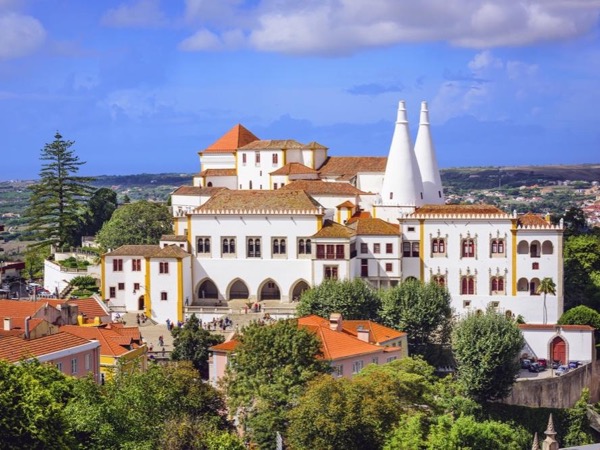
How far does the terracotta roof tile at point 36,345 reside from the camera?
40781mm

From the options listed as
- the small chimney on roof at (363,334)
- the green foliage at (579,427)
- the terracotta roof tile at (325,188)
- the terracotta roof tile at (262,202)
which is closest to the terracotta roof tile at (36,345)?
the small chimney on roof at (363,334)

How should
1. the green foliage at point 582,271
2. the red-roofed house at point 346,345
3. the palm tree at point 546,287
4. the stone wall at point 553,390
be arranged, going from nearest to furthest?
1. the red-roofed house at point 346,345
2. the stone wall at point 553,390
3. the palm tree at point 546,287
4. the green foliage at point 582,271

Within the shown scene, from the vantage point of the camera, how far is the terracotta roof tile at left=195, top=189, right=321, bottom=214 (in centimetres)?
6656

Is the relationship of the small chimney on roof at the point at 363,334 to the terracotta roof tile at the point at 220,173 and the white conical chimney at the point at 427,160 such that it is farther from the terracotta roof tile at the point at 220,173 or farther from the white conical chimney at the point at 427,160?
the terracotta roof tile at the point at 220,173

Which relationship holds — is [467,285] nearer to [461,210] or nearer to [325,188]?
[461,210]

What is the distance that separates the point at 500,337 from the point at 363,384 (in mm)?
14999

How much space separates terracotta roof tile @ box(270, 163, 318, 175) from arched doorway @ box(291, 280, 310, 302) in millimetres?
11637

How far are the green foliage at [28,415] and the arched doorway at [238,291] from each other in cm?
3318

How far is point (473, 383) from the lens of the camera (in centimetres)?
5469

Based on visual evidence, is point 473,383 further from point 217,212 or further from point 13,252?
point 13,252

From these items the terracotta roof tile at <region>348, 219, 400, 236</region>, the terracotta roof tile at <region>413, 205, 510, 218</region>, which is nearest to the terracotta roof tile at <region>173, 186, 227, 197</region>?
the terracotta roof tile at <region>348, 219, 400, 236</region>

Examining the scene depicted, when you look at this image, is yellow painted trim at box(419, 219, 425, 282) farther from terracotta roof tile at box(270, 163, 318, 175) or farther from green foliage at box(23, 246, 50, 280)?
green foliage at box(23, 246, 50, 280)

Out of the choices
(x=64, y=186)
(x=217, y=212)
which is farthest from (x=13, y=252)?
(x=217, y=212)

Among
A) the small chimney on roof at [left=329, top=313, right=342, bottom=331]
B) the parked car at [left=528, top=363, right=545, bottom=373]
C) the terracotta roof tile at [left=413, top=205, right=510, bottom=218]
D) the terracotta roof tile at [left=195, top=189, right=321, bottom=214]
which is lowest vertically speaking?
the parked car at [left=528, top=363, right=545, bottom=373]
